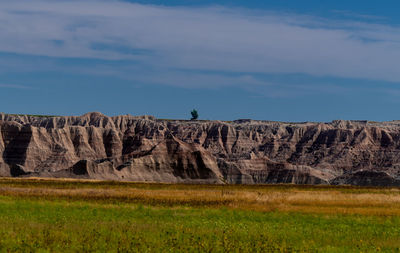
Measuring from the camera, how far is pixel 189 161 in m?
146

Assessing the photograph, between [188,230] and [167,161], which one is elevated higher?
[167,161]

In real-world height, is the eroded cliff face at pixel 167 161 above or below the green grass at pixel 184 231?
above

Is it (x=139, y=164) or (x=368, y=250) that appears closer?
(x=368, y=250)

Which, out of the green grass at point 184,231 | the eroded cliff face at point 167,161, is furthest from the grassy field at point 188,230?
the eroded cliff face at point 167,161

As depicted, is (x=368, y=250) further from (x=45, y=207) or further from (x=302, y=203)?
(x=302, y=203)

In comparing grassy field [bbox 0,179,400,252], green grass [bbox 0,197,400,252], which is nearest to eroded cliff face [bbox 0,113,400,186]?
grassy field [bbox 0,179,400,252]

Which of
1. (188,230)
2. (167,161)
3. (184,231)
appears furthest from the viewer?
(167,161)

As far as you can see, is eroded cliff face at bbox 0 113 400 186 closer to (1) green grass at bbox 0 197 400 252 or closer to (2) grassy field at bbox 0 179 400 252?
(2) grassy field at bbox 0 179 400 252

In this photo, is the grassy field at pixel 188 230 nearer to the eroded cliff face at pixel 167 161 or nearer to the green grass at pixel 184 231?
the green grass at pixel 184 231

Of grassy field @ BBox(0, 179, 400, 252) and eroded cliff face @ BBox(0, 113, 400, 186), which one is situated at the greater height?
eroded cliff face @ BBox(0, 113, 400, 186)

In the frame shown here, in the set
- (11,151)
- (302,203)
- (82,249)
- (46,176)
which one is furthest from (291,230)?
(11,151)

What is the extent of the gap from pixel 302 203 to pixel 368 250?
32.4m

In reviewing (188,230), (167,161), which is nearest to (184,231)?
(188,230)

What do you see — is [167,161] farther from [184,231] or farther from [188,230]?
[184,231]
